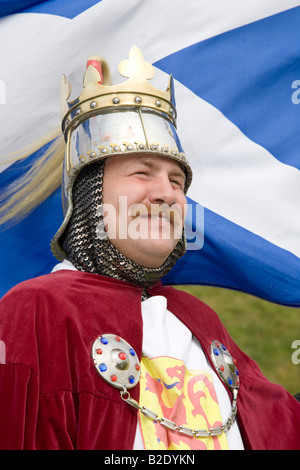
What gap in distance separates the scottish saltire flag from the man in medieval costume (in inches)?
17.9

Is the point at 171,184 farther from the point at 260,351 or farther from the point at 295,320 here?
the point at 295,320

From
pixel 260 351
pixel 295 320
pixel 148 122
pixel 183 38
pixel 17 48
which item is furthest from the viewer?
pixel 295 320

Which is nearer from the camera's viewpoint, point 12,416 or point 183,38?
point 12,416

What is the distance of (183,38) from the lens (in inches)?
126

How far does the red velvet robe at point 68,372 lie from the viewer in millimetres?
1905

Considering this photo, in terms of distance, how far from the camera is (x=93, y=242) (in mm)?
2457

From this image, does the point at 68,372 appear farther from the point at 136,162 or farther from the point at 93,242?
the point at 136,162

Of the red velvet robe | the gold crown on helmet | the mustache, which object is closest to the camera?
the red velvet robe

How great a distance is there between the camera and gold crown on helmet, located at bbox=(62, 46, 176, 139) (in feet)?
8.26

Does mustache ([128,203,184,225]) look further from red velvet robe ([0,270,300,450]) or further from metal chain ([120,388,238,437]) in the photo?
metal chain ([120,388,238,437])

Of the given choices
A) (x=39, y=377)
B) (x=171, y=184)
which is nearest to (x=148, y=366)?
(x=39, y=377)

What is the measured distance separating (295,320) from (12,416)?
503 centimetres

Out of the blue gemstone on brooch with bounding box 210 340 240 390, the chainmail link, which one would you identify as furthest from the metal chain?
the chainmail link

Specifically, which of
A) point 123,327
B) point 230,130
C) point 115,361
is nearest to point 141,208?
point 123,327
